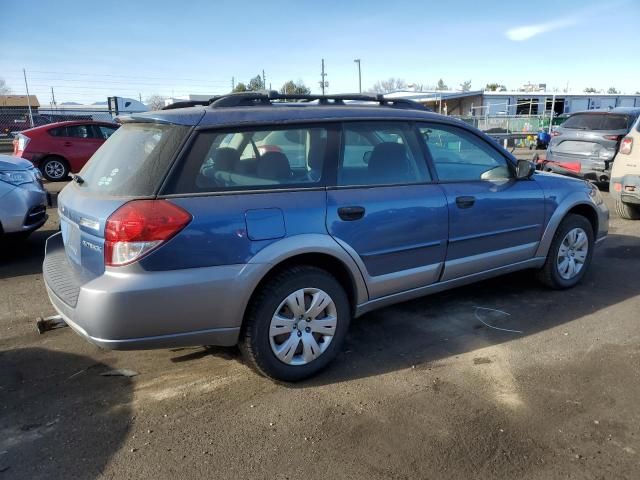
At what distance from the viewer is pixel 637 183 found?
7230 mm

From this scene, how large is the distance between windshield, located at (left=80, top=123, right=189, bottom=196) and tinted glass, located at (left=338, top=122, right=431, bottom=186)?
3.63 feet

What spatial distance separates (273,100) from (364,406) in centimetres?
217

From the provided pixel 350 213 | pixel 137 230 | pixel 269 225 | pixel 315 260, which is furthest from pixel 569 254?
pixel 137 230

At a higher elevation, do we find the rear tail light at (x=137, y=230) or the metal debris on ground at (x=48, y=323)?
the rear tail light at (x=137, y=230)

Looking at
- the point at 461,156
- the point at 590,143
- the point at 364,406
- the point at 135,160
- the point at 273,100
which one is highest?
the point at 273,100

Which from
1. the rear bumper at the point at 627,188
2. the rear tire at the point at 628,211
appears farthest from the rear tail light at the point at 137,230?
the rear tire at the point at 628,211

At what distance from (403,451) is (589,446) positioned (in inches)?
38.0

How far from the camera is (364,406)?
3.07 meters

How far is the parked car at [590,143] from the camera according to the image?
33.9ft

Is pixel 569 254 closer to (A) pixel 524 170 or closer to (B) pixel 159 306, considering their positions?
(A) pixel 524 170

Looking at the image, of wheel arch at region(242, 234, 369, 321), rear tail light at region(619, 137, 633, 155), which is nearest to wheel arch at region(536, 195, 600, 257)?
wheel arch at region(242, 234, 369, 321)

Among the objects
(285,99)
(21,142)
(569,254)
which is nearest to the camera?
(285,99)

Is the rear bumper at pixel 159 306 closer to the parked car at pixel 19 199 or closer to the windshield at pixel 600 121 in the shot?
the parked car at pixel 19 199

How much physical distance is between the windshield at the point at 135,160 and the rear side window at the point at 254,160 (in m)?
0.11
